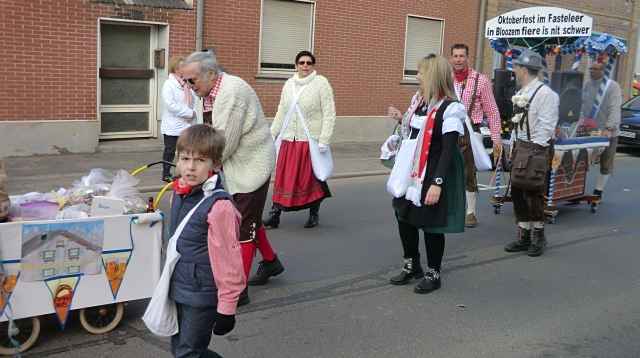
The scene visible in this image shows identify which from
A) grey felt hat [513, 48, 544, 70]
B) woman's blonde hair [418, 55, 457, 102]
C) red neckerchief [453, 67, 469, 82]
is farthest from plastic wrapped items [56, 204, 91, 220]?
red neckerchief [453, 67, 469, 82]

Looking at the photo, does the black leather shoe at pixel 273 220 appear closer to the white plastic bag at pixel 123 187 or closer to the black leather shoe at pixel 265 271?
the black leather shoe at pixel 265 271

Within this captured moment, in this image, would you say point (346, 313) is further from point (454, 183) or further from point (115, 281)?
point (115, 281)

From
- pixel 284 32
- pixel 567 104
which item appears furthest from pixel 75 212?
pixel 284 32

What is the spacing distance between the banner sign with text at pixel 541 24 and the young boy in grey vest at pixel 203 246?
9165 mm

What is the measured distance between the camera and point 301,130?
7332 mm

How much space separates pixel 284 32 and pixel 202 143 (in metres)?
11.9

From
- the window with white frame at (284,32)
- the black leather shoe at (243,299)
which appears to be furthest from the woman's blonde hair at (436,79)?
the window with white frame at (284,32)

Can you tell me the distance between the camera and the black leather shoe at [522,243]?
23.2ft

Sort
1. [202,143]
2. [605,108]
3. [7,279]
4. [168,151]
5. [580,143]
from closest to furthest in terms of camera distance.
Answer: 1. [202,143]
2. [7,279]
3. [580,143]
4. [605,108]
5. [168,151]

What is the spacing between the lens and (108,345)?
4281 millimetres

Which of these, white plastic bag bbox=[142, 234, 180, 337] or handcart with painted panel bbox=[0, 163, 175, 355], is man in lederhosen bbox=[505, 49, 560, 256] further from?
white plastic bag bbox=[142, 234, 180, 337]

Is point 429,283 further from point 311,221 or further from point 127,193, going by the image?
point 127,193

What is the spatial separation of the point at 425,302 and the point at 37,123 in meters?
8.14

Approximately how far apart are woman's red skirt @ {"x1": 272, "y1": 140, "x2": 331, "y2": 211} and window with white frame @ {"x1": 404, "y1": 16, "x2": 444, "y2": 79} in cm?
1022
